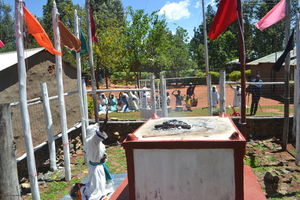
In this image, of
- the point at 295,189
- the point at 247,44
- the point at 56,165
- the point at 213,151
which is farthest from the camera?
the point at 247,44

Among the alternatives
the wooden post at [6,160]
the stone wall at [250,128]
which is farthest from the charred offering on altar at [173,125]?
the stone wall at [250,128]

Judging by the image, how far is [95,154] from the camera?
4.80 metres

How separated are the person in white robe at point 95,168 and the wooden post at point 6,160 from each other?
1.52 meters

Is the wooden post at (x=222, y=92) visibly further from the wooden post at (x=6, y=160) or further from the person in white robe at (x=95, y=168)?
the wooden post at (x=6, y=160)

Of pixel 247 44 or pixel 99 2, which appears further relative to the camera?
pixel 99 2

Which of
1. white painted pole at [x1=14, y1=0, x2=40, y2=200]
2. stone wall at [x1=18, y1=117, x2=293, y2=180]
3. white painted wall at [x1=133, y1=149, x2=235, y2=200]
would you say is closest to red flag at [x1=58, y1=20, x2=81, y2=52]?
white painted pole at [x1=14, y1=0, x2=40, y2=200]

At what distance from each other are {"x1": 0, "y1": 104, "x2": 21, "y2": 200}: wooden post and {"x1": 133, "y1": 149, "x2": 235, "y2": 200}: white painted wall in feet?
5.47

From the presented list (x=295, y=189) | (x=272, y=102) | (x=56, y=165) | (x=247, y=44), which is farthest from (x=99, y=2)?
(x=295, y=189)

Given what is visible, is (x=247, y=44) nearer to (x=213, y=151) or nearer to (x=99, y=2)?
(x=99, y=2)

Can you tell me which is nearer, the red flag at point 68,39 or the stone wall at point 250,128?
the red flag at point 68,39

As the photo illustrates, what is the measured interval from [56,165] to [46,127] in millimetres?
1151

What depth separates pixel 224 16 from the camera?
5.96 meters

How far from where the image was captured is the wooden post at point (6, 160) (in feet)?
10.8

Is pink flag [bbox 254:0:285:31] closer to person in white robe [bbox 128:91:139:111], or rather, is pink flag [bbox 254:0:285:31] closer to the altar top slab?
the altar top slab
